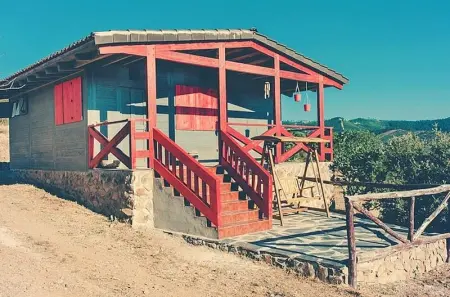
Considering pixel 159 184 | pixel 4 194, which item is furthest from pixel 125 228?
pixel 4 194

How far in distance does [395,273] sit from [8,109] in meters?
13.4

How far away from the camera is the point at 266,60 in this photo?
12.3 m

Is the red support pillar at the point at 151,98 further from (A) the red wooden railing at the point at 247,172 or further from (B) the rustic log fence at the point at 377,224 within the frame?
(B) the rustic log fence at the point at 377,224

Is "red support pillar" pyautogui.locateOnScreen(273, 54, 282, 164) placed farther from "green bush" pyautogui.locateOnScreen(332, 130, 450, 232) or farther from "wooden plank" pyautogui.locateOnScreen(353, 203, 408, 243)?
"wooden plank" pyautogui.locateOnScreen(353, 203, 408, 243)

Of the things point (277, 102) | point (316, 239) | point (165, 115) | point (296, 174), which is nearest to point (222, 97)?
point (165, 115)

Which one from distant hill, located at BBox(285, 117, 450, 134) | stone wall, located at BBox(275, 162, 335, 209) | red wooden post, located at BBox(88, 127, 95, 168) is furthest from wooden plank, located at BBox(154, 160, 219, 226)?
distant hill, located at BBox(285, 117, 450, 134)

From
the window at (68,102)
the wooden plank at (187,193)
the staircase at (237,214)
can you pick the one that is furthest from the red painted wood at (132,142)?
the window at (68,102)

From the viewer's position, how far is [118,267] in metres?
6.03

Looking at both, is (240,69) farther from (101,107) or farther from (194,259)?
(194,259)

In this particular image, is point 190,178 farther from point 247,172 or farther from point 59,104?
point 59,104

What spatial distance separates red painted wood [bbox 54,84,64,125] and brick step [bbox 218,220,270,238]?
6.00 m

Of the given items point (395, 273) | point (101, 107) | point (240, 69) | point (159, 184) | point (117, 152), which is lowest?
point (395, 273)

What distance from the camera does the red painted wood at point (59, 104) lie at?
1094cm

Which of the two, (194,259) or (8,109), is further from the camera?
(8,109)
